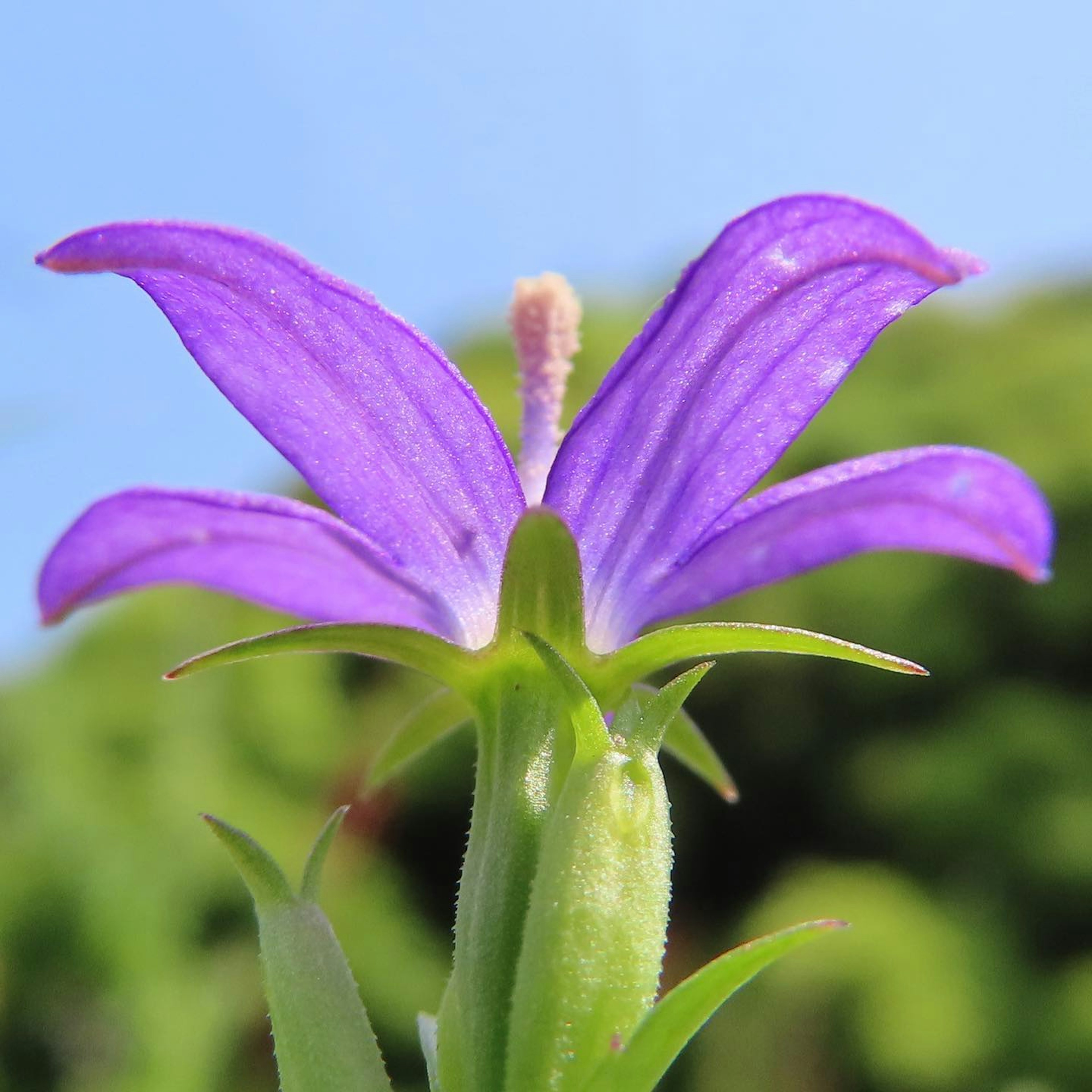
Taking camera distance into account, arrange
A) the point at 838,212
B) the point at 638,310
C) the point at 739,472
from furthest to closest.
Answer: the point at 638,310, the point at 739,472, the point at 838,212

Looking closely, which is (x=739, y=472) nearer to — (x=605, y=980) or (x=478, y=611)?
(x=478, y=611)

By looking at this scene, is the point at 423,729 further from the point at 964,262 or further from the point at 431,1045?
the point at 964,262

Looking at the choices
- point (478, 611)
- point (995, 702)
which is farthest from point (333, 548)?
point (995, 702)

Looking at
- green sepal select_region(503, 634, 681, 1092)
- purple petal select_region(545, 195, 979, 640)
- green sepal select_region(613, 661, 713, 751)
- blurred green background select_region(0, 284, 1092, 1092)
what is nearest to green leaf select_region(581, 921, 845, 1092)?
green sepal select_region(503, 634, 681, 1092)

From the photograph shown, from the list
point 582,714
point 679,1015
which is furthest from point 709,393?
point 679,1015

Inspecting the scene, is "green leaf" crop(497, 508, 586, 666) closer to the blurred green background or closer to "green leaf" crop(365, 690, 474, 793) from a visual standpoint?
"green leaf" crop(365, 690, 474, 793)

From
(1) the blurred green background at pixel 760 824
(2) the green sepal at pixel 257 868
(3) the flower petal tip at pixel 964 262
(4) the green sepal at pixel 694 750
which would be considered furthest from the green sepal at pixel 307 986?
(1) the blurred green background at pixel 760 824

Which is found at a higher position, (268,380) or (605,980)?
(268,380)
